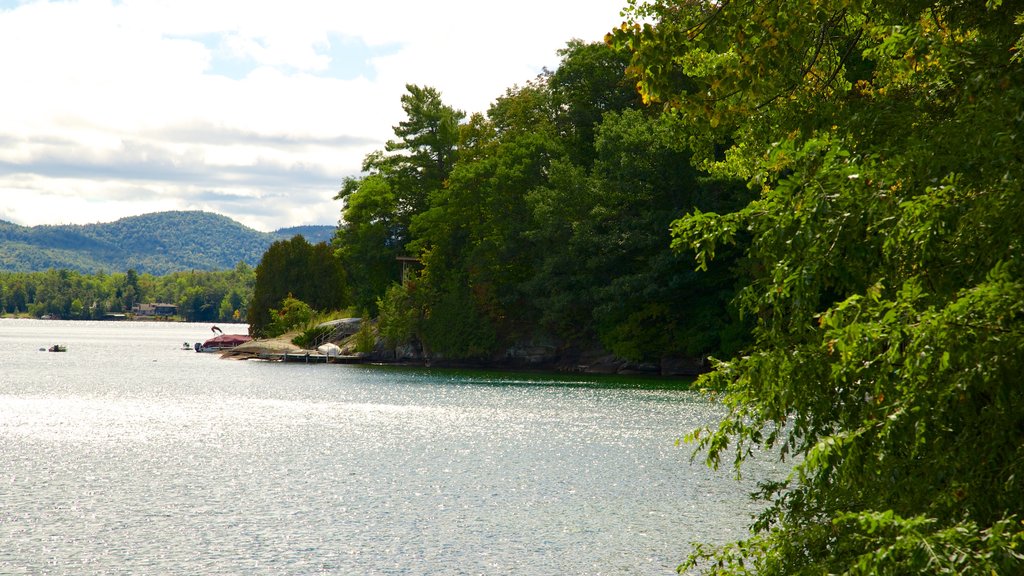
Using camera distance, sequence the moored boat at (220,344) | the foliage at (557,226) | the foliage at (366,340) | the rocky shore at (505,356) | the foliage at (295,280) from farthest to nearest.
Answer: the moored boat at (220,344) → the foliage at (295,280) → the foliage at (366,340) → the rocky shore at (505,356) → the foliage at (557,226)

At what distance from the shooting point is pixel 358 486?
20.9 m

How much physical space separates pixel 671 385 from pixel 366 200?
36.2 metres

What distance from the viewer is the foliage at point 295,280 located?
286 ft

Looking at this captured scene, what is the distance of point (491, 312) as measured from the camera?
6172cm

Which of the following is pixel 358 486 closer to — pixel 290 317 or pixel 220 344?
pixel 290 317

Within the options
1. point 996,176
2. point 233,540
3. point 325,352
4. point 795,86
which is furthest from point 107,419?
point 325,352

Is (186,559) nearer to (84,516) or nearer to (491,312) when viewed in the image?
(84,516)

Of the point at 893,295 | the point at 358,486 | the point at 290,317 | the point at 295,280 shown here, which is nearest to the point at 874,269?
the point at 893,295

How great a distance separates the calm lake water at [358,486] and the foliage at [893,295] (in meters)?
7.40

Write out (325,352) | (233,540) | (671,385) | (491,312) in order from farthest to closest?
1. (325,352)
2. (491,312)
3. (671,385)
4. (233,540)

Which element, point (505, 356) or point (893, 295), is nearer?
point (893, 295)

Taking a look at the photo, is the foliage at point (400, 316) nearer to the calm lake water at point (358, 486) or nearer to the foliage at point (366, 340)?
the foliage at point (366, 340)

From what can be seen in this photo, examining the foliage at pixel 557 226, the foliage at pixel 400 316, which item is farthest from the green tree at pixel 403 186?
the foliage at pixel 400 316

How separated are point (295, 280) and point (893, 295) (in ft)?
271
